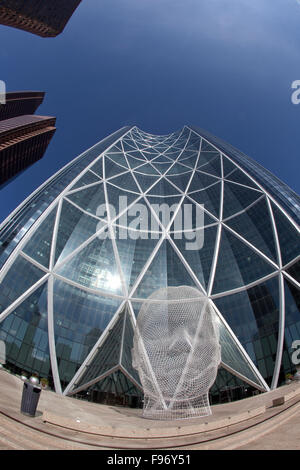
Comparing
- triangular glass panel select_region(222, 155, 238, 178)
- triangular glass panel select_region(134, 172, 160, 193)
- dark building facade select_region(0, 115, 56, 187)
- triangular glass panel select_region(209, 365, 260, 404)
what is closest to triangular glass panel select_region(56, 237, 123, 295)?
triangular glass panel select_region(209, 365, 260, 404)

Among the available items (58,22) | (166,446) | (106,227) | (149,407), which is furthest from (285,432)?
(58,22)

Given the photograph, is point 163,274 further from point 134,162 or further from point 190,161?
point 190,161

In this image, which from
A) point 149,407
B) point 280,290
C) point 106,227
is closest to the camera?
point 149,407

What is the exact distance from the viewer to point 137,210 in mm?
52906

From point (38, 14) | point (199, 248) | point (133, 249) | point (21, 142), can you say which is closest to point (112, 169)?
point (133, 249)

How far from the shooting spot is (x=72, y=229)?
1740 inches

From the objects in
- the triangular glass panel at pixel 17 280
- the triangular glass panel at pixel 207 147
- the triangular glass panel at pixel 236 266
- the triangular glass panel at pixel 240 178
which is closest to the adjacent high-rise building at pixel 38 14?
the triangular glass panel at pixel 207 147

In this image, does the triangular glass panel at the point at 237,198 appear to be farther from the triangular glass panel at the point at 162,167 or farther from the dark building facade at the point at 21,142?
the dark building facade at the point at 21,142

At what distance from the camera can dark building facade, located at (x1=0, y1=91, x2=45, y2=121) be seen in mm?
148875

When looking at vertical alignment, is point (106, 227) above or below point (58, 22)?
below

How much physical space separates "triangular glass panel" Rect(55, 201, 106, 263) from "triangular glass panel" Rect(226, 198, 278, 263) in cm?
2627

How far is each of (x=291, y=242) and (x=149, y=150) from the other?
174 ft

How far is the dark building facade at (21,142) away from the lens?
350 feet
